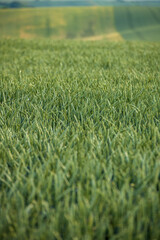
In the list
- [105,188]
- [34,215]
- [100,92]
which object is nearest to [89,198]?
[105,188]

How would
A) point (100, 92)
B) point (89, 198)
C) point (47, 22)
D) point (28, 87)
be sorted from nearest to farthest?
point (89, 198)
point (100, 92)
point (28, 87)
point (47, 22)

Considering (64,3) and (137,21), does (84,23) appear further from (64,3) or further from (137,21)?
(64,3)

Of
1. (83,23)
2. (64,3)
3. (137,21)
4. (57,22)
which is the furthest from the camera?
(64,3)

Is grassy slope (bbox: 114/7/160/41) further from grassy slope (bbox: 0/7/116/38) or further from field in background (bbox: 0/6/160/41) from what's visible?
grassy slope (bbox: 0/7/116/38)

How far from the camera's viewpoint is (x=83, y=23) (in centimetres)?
2806

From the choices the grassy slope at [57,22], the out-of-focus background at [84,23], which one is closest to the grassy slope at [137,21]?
the out-of-focus background at [84,23]

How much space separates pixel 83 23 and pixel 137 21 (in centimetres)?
678

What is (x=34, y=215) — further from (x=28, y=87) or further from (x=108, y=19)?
(x=108, y=19)

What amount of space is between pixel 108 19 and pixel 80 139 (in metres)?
31.2

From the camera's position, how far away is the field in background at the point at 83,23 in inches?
986

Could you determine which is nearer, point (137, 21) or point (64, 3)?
point (137, 21)

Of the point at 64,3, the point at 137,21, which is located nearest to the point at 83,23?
the point at 137,21

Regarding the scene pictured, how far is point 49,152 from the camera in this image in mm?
1122

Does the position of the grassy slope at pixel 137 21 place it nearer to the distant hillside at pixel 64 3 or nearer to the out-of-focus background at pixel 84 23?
the out-of-focus background at pixel 84 23
